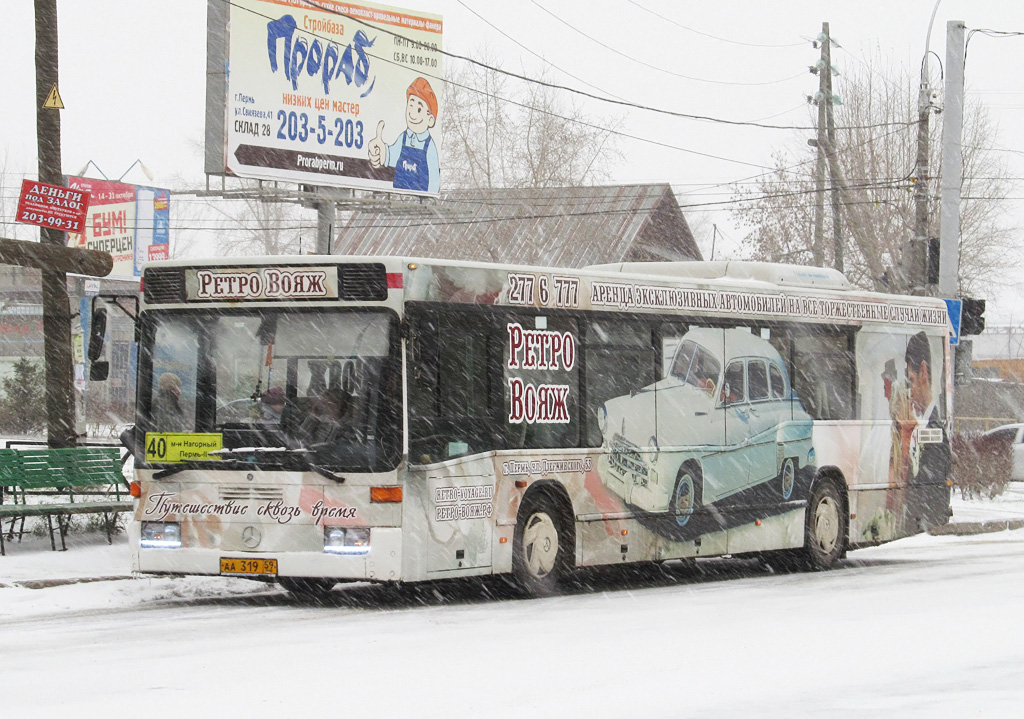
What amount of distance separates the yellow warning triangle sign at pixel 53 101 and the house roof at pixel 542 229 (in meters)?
28.1

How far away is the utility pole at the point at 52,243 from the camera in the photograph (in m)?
16.1

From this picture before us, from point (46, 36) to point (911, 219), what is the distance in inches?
1297

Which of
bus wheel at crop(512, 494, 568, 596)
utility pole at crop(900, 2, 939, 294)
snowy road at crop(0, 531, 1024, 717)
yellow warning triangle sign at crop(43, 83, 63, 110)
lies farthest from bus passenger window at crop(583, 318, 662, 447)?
utility pole at crop(900, 2, 939, 294)

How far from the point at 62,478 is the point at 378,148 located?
57.8 ft

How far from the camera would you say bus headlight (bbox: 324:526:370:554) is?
39.7ft

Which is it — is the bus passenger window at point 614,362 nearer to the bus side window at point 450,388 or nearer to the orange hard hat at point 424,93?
the bus side window at point 450,388

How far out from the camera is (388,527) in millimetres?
12086

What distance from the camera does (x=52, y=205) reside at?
15445 millimetres

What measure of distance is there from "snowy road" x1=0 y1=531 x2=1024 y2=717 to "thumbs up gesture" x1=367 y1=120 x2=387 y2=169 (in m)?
18.4

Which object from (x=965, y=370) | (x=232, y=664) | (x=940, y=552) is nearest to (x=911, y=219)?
(x=965, y=370)

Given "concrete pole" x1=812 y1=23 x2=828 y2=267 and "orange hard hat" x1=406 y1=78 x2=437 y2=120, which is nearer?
"orange hard hat" x1=406 y1=78 x2=437 y2=120

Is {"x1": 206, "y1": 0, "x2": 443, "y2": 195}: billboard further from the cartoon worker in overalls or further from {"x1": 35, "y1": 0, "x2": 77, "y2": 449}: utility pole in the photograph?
{"x1": 35, "y1": 0, "x2": 77, "y2": 449}: utility pole

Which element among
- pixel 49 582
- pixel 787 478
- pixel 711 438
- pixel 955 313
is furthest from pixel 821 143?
pixel 49 582

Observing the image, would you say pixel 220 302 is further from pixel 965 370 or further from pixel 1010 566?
pixel 965 370
